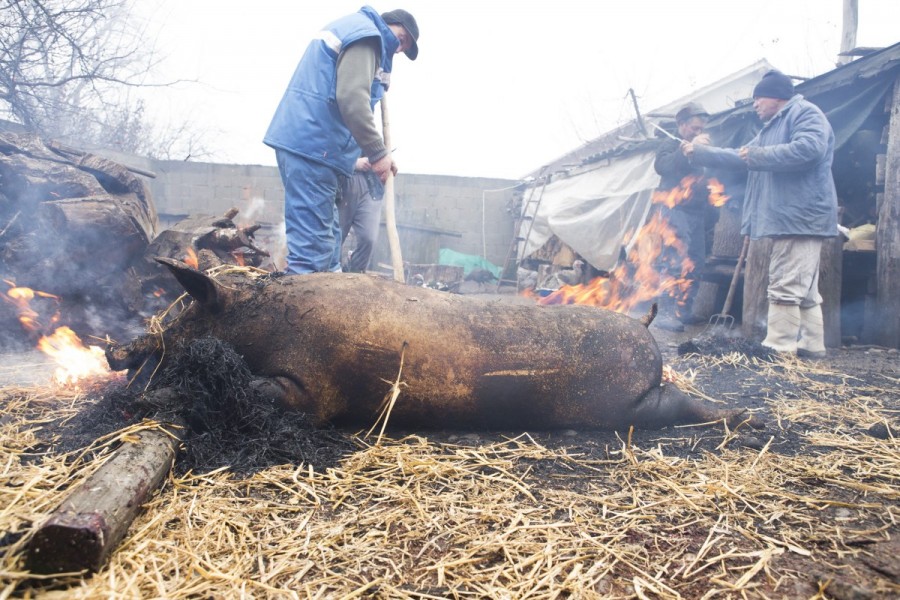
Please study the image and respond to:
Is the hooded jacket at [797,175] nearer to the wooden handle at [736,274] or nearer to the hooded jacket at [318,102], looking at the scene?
the wooden handle at [736,274]

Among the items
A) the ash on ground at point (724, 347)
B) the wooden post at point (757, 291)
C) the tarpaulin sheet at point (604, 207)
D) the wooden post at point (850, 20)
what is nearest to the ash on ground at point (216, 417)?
the ash on ground at point (724, 347)

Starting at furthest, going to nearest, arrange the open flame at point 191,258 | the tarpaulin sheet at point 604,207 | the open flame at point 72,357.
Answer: the tarpaulin sheet at point 604,207
the open flame at point 191,258
the open flame at point 72,357

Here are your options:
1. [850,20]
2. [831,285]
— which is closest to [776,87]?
[831,285]

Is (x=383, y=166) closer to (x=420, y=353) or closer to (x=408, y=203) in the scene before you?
(x=420, y=353)

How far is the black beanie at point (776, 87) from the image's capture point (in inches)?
207

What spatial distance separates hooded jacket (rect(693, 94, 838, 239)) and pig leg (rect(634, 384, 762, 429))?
2.90 metres

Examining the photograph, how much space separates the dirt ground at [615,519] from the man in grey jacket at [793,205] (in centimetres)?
219

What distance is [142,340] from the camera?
266 cm

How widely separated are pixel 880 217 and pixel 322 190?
579cm

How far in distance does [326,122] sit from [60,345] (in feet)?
8.70

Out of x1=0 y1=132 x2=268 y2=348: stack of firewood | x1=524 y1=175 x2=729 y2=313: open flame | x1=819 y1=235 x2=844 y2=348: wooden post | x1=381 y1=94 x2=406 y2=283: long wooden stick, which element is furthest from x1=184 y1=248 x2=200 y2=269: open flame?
x1=819 y1=235 x2=844 y2=348: wooden post

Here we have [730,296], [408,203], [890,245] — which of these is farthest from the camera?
[408,203]

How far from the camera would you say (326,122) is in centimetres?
388

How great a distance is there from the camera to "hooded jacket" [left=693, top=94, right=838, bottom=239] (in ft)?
16.2
